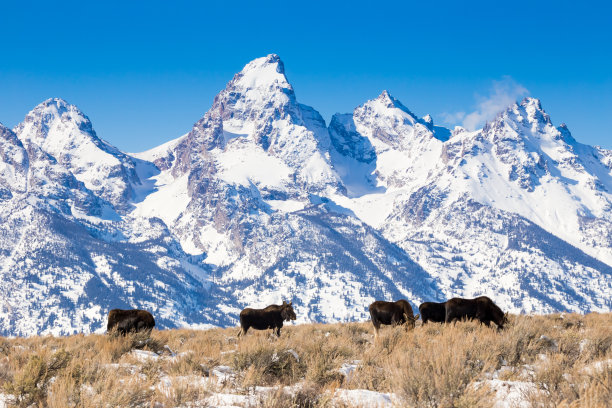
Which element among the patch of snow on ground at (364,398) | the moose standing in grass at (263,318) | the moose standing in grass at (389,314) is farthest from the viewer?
the moose standing in grass at (263,318)

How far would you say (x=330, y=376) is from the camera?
29.2ft

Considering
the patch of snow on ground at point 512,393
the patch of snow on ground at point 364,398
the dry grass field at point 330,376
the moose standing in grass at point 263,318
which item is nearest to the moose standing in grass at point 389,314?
the dry grass field at point 330,376

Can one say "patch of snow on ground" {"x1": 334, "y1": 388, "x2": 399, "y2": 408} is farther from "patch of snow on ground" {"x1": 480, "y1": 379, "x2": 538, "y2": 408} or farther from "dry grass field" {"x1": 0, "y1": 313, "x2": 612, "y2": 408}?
"patch of snow on ground" {"x1": 480, "y1": 379, "x2": 538, "y2": 408}

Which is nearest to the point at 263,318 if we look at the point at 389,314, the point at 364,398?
the point at 389,314

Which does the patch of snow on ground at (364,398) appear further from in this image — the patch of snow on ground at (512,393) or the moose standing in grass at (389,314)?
the moose standing in grass at (389,314)

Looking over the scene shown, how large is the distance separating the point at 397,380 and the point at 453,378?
2.63ft

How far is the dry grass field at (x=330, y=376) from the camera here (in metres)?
6.66

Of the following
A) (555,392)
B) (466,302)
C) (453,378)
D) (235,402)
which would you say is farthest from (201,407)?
(466,302)

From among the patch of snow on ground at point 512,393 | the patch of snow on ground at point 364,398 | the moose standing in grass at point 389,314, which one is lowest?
the patch of snow on ground at point 364,398

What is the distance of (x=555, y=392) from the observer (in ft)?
22.5

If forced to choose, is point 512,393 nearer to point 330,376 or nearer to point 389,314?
point 330,376

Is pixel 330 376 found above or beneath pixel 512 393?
beneath

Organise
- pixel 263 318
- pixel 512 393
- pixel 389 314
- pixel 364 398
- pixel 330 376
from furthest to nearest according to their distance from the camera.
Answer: pixel 263 318
pixel 389 314
pixel 330 376
pixel 512 393
pixel 364 398

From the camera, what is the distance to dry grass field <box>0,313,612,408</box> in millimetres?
6660
